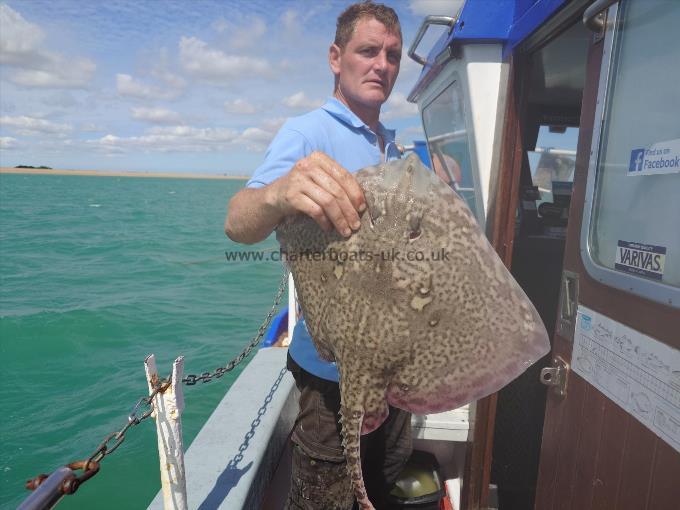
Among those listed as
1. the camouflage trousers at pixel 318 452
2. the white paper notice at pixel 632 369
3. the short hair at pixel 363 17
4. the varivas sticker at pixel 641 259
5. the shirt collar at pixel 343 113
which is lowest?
the camouflage trousers at pixel 318 452

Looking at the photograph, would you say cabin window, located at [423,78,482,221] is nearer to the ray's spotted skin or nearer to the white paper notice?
the white paper notice

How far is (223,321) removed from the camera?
14.1 meters

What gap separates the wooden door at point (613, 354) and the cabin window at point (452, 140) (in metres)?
1.10

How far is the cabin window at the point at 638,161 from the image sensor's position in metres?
1.51

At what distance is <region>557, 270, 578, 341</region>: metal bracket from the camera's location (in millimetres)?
2051

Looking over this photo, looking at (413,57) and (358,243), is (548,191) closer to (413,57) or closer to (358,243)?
(413,57)

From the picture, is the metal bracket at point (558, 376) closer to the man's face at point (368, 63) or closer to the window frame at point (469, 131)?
the window frame at point (469, 131)

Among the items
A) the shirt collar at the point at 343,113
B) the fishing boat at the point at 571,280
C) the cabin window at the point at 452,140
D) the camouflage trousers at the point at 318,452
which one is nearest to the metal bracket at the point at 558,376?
the fishing boat at the point at 571,280

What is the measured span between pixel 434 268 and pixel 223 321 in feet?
43.5

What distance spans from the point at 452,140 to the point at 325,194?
250 cm

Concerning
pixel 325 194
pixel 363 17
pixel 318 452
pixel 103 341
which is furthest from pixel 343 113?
pixel 103 341

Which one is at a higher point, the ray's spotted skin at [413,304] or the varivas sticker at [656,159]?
the varivas sticker at [656,159]

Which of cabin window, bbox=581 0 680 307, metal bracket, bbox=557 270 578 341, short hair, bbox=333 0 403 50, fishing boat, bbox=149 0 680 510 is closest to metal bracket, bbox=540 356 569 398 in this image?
fishing boat, bbox=149 0 680 510

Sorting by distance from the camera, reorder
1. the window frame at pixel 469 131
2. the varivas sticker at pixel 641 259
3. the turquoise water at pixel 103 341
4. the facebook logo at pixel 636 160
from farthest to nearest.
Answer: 1. the turquoise water at pixel 103 341
2. the window frame at pixel 469 131
3. the facebook logo at pixel 636 160
4. the varivas sticker at pixel 641 259
